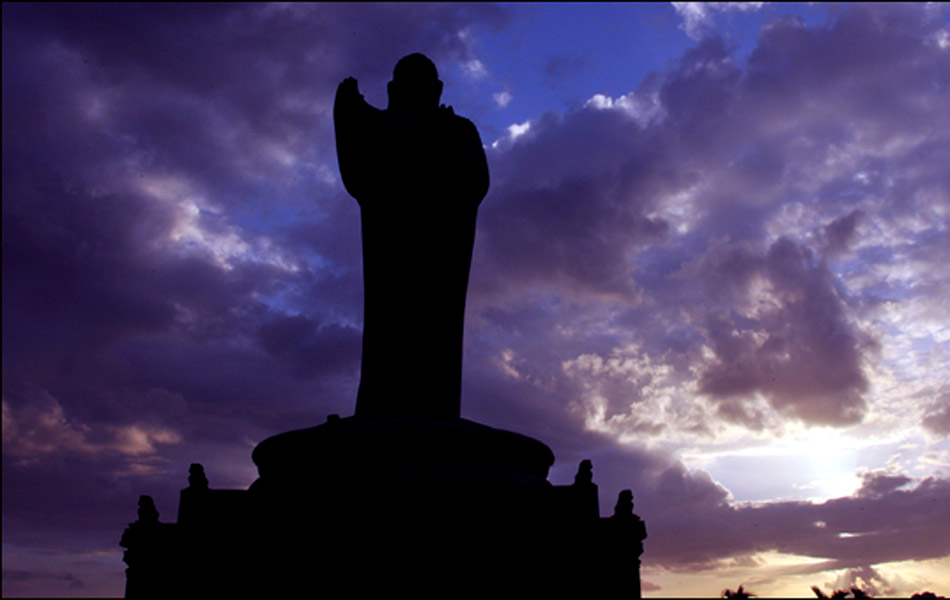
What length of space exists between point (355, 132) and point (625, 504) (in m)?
7.42

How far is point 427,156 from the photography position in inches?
540

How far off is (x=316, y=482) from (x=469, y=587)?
2.31 meters

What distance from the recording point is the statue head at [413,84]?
14.9 m

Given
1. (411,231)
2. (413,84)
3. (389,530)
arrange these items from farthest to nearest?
(413,84) < (411,231) < (389,530)

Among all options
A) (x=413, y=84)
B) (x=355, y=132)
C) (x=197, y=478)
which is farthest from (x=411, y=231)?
(x=197, y=478)

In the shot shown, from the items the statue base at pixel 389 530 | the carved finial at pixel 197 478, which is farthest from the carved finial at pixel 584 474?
the carved finial at pixel 197 478

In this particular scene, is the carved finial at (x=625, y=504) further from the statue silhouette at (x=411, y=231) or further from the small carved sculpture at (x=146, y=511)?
the small carved sculpture at (x=146, y=511)

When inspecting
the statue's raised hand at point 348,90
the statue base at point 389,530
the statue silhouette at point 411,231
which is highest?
the statue's raised hand at point 348,90

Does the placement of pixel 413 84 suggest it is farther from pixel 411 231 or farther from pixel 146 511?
pixel 146 511

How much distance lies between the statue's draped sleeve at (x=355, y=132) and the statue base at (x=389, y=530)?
4721 millimetres

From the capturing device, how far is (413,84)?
14875 mm

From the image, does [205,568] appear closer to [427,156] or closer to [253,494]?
[253,494]

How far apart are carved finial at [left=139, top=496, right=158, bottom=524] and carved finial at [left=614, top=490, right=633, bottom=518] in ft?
19.0

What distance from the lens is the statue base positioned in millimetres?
9914
